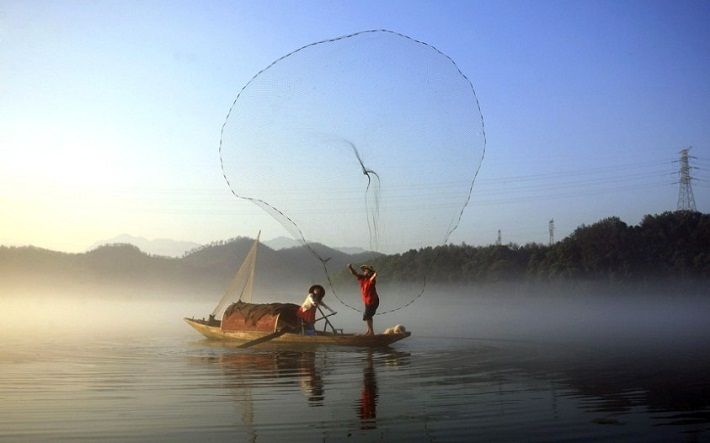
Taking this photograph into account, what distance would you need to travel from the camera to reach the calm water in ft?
35.4

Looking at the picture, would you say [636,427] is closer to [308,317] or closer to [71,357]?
[308,317]

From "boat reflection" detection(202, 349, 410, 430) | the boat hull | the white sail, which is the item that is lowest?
"boat reflection" detection(202, 349, 410, 430)

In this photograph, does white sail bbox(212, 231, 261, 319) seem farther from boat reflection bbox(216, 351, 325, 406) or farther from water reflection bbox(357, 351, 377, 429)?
water reflection bbox(357, 351, 377, 429)

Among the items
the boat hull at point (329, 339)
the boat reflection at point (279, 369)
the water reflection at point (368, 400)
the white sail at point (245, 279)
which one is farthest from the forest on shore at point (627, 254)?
the water reflection at point (368, 400)

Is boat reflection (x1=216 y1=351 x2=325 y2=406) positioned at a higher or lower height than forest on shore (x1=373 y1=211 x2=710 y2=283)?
lower

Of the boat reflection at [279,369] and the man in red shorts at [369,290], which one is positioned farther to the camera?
the man in red shorts at [369,290]

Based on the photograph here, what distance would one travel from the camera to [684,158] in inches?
2689

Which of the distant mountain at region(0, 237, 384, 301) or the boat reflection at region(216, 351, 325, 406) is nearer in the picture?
the boat reflection at region(216, 351, 325, 406)

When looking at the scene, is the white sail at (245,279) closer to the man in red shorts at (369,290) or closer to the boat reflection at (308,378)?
the boat reflection at (308,378)

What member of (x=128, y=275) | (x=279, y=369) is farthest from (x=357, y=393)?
(x=128, y=275)

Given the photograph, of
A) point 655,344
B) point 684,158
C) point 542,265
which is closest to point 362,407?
point 655,344

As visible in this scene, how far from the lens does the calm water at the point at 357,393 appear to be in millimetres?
10797

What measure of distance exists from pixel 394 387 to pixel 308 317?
1017 cm

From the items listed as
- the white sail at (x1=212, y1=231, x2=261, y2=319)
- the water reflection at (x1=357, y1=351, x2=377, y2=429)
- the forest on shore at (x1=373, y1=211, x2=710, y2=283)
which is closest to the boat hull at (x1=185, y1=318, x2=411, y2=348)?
the white sail at (x1=212, y1=231, x2=261, y2=319)
